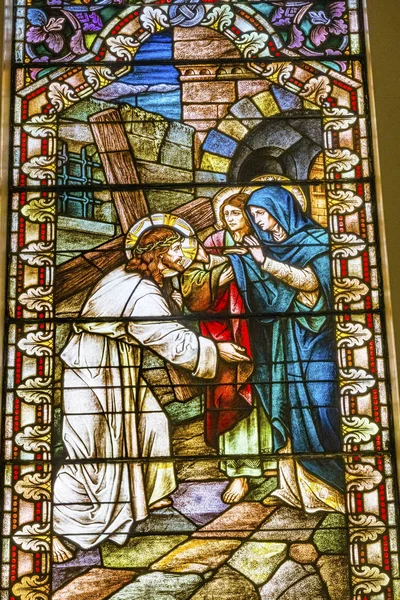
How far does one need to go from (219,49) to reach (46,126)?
124cm

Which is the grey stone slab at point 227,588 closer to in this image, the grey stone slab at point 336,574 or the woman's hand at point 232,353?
the grey stone slab at point 336,574

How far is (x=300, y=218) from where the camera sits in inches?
408

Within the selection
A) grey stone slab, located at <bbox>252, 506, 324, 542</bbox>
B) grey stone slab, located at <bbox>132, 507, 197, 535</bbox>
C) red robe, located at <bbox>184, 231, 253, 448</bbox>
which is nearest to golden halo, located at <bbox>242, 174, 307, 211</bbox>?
red robe, located at <bbox>184, 231, 253, 448</bbox>

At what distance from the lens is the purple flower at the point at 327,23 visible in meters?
10.9

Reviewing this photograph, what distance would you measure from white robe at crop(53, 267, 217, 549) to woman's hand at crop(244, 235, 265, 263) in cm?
62

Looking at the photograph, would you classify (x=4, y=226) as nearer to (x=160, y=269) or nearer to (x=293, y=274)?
(x=160, y=269)

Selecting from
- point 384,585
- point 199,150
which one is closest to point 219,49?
point 199,150

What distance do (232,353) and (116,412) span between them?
30.1 inches

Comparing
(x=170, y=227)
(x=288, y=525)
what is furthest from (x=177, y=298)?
(x=288, y=525)

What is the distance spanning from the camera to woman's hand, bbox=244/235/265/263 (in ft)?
33.7

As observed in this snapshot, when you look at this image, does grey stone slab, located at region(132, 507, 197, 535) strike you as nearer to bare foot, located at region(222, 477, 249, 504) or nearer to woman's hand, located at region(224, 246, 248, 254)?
bare foot, located at region(222, 477, 249, 504)

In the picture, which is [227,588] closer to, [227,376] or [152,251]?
[227,376]

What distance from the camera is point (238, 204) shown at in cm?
1042

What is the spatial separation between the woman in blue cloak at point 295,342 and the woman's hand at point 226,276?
0.04 metres
